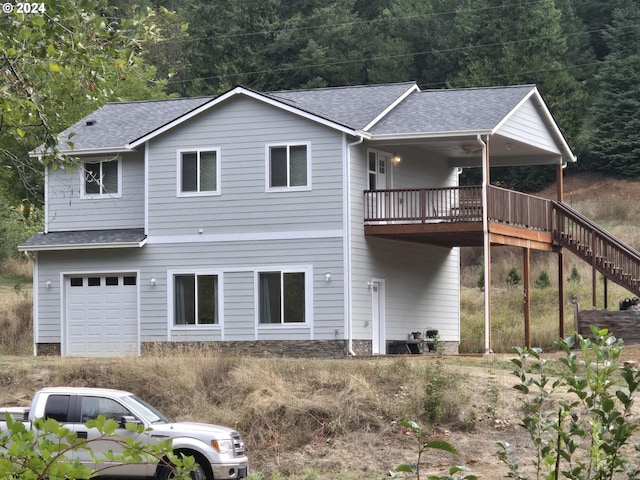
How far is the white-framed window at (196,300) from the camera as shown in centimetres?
3219

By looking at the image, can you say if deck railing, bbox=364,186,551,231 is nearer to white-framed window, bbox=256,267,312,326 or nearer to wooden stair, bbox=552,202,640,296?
wooden stair, bbox=552,202,640,296

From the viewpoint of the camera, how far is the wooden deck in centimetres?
3109

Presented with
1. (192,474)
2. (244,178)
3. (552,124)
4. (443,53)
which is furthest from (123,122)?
(443,53)

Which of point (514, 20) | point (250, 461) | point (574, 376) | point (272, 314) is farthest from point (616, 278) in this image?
point (514, 20)

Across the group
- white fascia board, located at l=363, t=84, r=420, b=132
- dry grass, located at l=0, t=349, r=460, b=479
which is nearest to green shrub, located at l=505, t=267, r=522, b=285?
white fascia board, located at l=363, t=84, r=420, b=132

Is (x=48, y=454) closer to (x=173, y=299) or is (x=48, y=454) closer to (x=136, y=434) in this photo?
(x=136, y=434)

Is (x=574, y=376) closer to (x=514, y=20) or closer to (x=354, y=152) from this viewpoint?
Result: (x=354, y=152)

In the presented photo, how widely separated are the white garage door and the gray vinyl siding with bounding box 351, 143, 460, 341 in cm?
640

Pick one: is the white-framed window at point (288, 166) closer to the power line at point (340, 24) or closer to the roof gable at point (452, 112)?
the roof gable at point (452, 112)

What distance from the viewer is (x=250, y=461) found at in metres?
21.4

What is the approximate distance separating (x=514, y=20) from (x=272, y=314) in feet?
130

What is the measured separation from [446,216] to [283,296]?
15.5 ft

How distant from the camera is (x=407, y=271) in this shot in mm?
34250

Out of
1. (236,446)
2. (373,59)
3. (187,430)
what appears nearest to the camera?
(187,430)
